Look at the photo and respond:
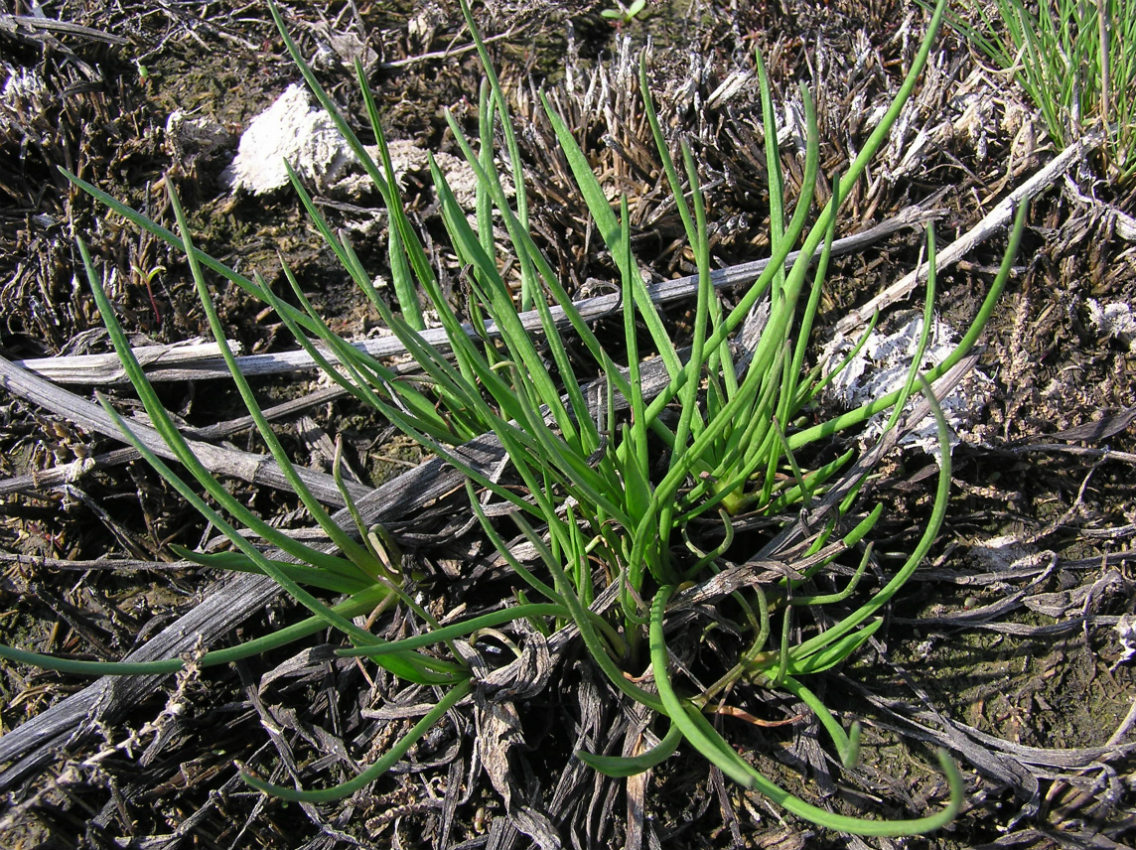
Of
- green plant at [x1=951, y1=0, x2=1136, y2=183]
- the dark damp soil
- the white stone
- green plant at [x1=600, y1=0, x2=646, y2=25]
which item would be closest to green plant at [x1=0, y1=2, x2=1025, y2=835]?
the dark damp soil

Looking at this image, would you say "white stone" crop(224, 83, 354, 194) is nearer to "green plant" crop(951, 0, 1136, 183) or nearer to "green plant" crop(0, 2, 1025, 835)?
"green plant" crop(0, 2, 1025, 835)

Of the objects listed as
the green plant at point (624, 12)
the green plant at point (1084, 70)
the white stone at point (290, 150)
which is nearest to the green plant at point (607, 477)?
the white stone at point (290, 150)

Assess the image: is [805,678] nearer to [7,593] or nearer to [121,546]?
[121,546]

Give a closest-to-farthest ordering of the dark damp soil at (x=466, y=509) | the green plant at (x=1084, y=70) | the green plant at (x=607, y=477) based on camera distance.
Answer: the green plant at (x=607, y=477) < the dark damp soil at (x=466, y=509) < the green plant at (x=1084, y=70)

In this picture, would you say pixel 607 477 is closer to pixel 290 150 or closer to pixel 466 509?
pixel 466 509

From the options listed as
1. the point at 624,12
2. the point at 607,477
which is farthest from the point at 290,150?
the point at 607,477

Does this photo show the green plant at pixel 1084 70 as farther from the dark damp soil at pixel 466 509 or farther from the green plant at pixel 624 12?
the green plant at pixel 624 12
